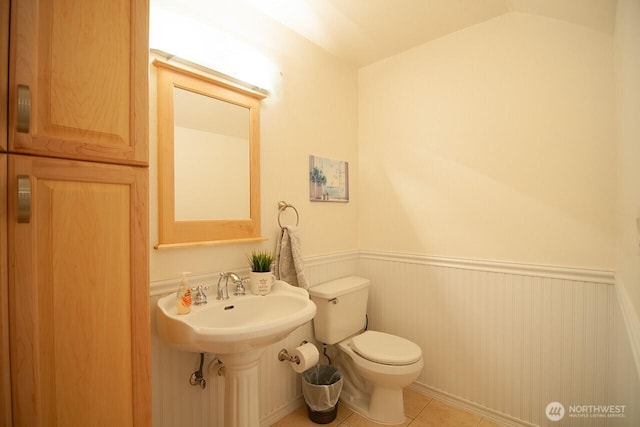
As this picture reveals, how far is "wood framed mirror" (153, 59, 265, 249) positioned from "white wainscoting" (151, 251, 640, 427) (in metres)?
0.29

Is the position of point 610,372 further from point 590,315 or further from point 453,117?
point 453,117

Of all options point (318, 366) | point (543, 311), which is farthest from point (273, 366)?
point (543, 311)

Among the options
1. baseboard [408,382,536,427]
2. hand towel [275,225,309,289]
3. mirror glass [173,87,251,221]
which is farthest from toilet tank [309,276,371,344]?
mirror glass [173,87,251,221]

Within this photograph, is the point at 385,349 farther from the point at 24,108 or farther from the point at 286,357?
the point at 24,108

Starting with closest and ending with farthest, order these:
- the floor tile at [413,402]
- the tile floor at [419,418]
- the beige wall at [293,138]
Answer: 1. the beige wall at [293,138]
2. the tile floor at [419,418]
3. the floor tile at [413,402]

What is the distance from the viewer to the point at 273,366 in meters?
1.82

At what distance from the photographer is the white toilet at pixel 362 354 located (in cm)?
173

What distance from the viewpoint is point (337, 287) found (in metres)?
2.05

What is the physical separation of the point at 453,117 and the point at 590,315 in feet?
4.54

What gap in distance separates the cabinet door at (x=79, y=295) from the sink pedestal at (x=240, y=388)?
393mm

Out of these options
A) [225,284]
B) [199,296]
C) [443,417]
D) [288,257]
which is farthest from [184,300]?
[443,417]

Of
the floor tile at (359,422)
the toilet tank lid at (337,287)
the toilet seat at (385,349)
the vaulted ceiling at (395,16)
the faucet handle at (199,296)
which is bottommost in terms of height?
the floor tile at (359,422)

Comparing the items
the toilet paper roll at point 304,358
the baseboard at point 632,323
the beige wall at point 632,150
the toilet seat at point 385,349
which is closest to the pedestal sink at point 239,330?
the toilet paper roll at point 304,358

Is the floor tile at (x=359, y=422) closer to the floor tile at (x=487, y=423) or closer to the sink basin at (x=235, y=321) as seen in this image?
the floor tile at (x=487, y=423)
